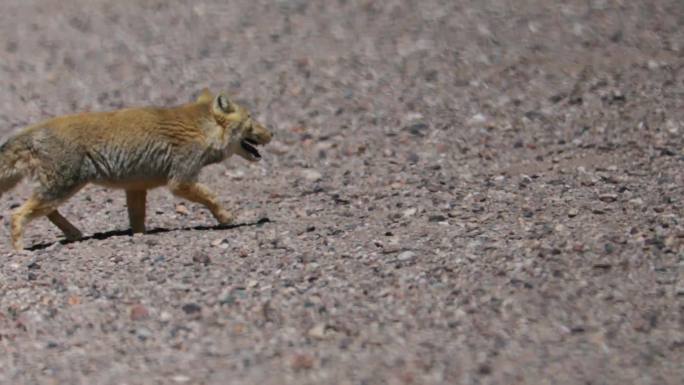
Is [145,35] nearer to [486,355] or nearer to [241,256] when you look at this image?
[241,256]

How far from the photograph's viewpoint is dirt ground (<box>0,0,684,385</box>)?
8102 millimetres

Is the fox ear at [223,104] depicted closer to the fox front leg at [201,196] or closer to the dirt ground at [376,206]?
the fox front leg at [201,196]

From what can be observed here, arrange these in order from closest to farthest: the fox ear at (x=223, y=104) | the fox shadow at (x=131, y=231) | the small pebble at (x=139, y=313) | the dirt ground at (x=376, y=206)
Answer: the dirt ground at (x=376, y=206), the small pebble at (x=139, y=313), the fox shadow at (x=131, y=231), the fox ear at (x=223, y=104)

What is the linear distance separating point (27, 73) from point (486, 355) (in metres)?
10.5

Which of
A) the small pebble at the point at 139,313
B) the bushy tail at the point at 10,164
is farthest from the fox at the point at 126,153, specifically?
the small pebble at the point at 139,313

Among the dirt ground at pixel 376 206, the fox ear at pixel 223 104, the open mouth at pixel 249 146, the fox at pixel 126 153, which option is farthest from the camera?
the open mouth at pixel 249 146

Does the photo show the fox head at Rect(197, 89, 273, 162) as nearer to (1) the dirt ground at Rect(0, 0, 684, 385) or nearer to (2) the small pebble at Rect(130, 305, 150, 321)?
(1) the dirt ground at Rect(0, 0, 684, 385)

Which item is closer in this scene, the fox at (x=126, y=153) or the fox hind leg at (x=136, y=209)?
the fox at (x=126, y=153)

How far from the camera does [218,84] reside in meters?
16.3

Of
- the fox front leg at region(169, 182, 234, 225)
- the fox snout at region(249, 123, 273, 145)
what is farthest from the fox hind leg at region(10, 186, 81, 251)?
the fox snout at region(249, 123, 273, 145)

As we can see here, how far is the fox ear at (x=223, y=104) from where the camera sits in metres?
11.4

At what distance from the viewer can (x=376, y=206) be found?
11570 millimetres

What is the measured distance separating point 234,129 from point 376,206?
1.32m

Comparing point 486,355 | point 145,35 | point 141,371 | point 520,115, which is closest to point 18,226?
point 141,371
